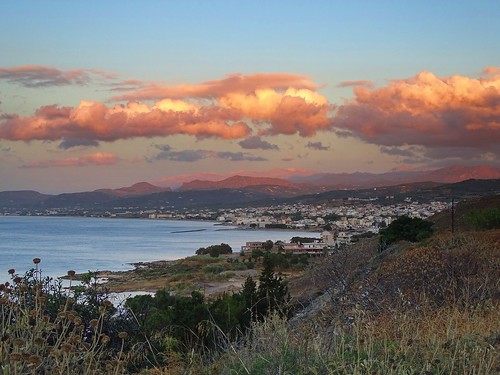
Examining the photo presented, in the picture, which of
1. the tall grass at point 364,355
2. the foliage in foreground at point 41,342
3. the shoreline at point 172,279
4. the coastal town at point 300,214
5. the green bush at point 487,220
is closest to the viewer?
the foliage in foreground at point 41,342

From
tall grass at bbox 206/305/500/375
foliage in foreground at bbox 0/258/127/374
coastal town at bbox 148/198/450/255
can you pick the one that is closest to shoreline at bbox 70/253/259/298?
tall grass at bbox 206/305/500/375

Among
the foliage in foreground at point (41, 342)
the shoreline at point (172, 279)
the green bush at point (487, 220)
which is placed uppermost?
the foliage in foreground at point (41, 342)

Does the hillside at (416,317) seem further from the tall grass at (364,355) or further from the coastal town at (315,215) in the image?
the coastal town at (315,215)

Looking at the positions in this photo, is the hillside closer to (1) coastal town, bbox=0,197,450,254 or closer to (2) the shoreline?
(2) the shoreline

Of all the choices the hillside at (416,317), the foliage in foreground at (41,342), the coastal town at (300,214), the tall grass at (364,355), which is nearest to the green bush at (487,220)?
the hillside at (416,317)

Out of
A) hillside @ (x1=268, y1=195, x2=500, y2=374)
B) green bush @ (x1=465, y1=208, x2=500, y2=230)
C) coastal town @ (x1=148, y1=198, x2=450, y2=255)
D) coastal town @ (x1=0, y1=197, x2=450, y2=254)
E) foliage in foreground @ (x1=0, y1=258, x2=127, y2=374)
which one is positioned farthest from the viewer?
coastal town @ (x1=148, y1=198, x2=450, y2=255)

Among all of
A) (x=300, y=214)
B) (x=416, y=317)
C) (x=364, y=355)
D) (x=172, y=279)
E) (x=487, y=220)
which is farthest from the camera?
(x=300, y=214)

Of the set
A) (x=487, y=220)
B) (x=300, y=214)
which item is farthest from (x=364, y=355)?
(x=300, y=214)

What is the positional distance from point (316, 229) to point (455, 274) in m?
92.1

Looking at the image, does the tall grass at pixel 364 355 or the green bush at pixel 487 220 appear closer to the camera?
the tall grass at pixel 364 355

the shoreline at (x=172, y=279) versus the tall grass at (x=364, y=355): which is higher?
the tall grass at (x=364, y=355)

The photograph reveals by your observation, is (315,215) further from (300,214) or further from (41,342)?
(41,342)

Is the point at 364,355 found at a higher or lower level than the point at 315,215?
higher

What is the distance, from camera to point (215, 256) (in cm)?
5612
